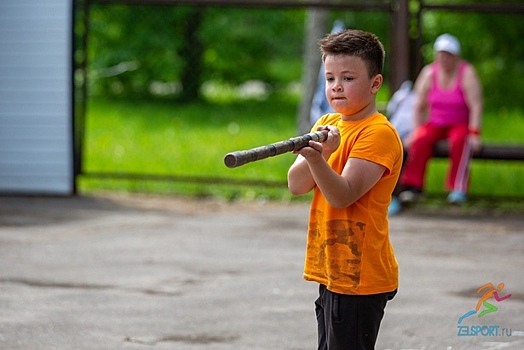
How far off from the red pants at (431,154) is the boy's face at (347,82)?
606cm

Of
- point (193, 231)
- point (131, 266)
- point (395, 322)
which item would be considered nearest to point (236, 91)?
A: point (193, 231)

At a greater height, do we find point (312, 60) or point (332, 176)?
point (332, 176)

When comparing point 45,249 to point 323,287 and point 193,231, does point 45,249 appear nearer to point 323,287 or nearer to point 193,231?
point 193,231

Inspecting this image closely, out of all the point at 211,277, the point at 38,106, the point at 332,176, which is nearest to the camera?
the point at 332,176

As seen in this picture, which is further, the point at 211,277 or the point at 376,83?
the point at 211,277

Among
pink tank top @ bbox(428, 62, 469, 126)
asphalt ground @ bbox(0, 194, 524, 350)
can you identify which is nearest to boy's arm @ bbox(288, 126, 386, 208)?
asphalt ground @ bbox(0, 194, 524, 350)

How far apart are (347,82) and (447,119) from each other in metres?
6.35

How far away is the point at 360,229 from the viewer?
3807 mm

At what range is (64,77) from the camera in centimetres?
1070

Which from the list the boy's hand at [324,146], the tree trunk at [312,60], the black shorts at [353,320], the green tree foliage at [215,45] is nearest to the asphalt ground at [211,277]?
the black shorts at [353,320]

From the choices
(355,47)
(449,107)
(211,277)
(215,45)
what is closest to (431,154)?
(449,107)

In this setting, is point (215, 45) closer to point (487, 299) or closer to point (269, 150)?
point (487, 299)

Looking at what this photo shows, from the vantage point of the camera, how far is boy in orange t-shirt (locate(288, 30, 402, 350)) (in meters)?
3.77

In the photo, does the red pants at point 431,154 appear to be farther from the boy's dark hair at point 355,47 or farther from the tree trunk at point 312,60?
the boy's dark hair at point 355,47
